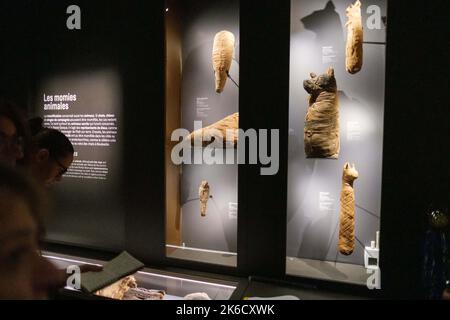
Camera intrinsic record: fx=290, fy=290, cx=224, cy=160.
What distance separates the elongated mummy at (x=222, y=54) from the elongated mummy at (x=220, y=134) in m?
0.29

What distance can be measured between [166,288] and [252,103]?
139 centimetres

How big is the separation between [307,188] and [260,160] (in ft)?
1.99

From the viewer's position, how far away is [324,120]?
6.29ft

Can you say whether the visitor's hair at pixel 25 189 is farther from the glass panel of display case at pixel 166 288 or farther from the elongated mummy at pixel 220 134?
the elongated mummy at pixel 220 134

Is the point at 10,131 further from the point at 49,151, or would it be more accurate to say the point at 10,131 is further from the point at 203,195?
the point at 203,195

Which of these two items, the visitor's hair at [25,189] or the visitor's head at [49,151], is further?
the visitor's head at [49,151]

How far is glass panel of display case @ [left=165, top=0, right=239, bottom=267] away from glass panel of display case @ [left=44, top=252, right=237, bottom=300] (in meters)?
0.24

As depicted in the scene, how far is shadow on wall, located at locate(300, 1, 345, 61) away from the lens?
2.22 meters

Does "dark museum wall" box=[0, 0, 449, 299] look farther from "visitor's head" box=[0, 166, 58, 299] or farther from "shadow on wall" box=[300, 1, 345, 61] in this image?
"visitor's head" box=[0, 166, 58, 299]

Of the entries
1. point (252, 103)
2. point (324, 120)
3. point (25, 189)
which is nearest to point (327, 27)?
point (324, 120)

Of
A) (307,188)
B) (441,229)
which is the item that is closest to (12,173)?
(441,229)

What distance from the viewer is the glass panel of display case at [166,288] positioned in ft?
6.05

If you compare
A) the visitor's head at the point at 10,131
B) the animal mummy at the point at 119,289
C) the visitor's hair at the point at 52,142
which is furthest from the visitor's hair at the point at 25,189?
the animal mummy at the point at 119,289
